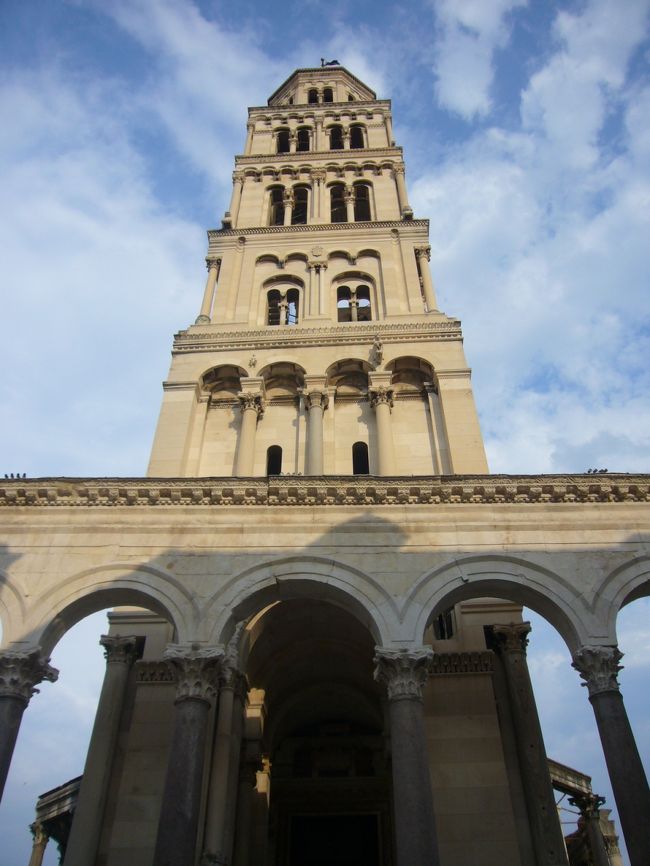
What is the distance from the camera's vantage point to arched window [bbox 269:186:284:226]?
3356cm

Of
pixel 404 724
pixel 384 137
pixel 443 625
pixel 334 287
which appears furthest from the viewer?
pixel 384 137

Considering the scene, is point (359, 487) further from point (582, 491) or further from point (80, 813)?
point (80, 813)

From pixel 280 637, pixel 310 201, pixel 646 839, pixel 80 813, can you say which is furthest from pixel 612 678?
pixel 310 201

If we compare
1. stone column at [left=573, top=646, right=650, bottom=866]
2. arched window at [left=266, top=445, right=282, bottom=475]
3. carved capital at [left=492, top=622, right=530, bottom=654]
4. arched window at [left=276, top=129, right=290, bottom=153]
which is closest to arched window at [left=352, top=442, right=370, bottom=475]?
arched window at [left=266, top=445, right=282, bottom=475]

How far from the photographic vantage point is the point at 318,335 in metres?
25.8

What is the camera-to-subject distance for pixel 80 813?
15.0 metres

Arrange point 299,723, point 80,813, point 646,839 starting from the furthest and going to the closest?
1. point 299,723
2. point 80,813
3. point 646,839

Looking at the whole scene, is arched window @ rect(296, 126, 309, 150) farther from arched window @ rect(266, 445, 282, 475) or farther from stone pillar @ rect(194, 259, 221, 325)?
arched window @ rect(266, 445, 282, 475)

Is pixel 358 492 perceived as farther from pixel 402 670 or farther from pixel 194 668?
pixel 194 668

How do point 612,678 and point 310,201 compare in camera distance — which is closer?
point 612,678

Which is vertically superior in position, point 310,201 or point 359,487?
point 310,201

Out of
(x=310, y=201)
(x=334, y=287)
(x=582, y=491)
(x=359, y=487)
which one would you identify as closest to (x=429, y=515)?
(x=359, y=487)

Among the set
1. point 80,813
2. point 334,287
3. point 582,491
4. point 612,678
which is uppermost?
point 334,287

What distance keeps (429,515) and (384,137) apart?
2831cm
